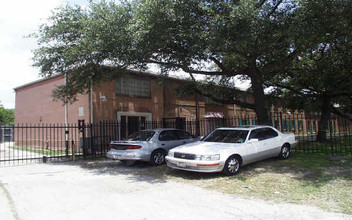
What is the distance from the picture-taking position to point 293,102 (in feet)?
64.8

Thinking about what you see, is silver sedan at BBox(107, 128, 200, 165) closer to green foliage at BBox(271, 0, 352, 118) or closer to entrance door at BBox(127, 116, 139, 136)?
green foliage at BBox(271, 0, 352, 118)

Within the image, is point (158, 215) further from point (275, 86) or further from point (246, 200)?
point (275, 86)

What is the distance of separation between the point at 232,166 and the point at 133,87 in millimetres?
10861

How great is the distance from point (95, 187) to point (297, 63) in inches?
483

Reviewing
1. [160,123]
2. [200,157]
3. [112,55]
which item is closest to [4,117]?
[160,123]

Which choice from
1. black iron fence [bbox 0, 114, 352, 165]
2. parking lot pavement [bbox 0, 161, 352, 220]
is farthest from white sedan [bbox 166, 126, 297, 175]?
black iron fence [bbox 0, 114, 352, 165]

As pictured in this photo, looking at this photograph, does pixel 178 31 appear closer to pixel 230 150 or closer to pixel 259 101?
pixel 230 150

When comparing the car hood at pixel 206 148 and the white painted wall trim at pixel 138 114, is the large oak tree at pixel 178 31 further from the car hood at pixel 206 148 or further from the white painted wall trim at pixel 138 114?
the white painted wall trim at pixel 138 114

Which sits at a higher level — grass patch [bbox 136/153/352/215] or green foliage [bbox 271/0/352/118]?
green foliage [bbox 271/0/352/118]

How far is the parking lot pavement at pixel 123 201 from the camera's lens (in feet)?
15.5

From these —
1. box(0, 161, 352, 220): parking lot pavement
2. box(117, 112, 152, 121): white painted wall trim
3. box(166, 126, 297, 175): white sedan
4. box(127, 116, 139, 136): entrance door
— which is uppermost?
box(117, 112, 152, 121): white painted wall trim

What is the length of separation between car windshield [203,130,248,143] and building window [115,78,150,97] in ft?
28.6

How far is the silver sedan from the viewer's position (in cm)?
972

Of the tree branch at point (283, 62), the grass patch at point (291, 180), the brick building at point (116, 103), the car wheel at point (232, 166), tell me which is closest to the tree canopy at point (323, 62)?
the tree branch at point (283, 62)
